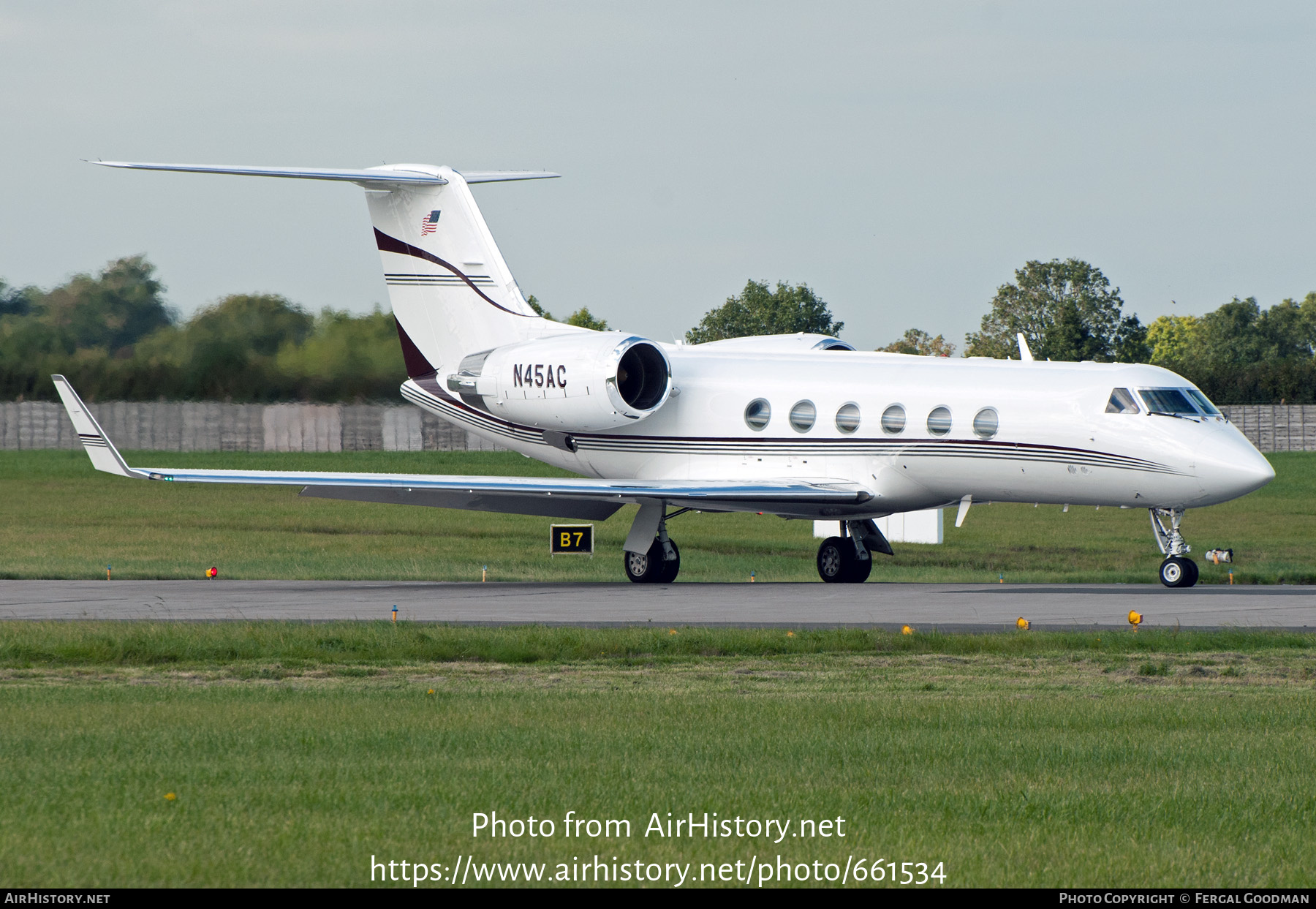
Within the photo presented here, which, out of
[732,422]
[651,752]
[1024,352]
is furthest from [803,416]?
[651,752]

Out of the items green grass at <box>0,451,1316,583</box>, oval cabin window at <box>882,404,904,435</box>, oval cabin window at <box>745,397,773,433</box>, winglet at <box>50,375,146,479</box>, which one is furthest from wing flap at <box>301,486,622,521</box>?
oval cabin window at <box>882,404,904,435</box>

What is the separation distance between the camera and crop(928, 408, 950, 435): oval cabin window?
980 inches

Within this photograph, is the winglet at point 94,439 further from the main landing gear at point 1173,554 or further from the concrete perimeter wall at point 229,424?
the main landing gear at point 1173,554

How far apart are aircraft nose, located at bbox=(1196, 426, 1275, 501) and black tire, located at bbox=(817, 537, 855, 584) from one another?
660cm

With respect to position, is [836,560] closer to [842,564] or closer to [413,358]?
[842,564]

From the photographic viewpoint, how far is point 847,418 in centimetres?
2595

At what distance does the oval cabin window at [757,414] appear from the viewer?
2692 cm

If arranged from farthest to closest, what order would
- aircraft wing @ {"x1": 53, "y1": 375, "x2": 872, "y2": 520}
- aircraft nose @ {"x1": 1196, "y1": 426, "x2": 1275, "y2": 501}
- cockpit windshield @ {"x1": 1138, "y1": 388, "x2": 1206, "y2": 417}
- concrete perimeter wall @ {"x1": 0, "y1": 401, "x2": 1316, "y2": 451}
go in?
concrete perimeter wall @ {"x1": 0, "y1": 401, "x2": 1316, "y2": 451}, aircraft wing @ {"x1": 53, "y1": 375, "x2": 872, "y2": 520}, cockpit windshield @ {"x1": 1138, "y1": 388, "x2": 1206, "y2": 417}, aircraft nose @ {"x1": 1196, "y1": 426, "x2": 1275, "y2": 501}

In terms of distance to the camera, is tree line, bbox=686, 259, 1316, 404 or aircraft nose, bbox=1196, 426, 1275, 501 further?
tree line, bbox=686, 259, 1316, 404

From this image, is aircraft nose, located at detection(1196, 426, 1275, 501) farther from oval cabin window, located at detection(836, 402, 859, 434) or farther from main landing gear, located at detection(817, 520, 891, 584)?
main landing gear, located at detection(817, 520, 891, 584)

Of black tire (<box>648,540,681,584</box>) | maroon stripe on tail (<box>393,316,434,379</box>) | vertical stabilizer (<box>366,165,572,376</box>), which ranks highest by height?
vertical stabilizer (<box>366,165,572,376</box>)

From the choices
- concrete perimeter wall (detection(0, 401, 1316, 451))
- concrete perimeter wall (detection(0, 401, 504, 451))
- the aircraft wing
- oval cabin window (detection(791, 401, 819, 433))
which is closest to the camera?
the aircraft wing
